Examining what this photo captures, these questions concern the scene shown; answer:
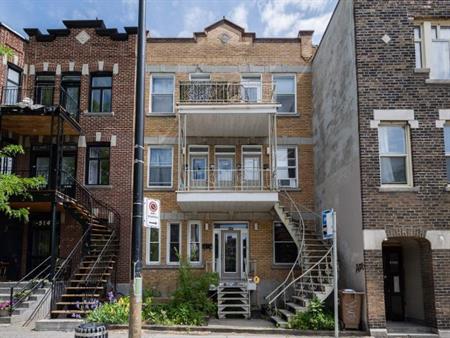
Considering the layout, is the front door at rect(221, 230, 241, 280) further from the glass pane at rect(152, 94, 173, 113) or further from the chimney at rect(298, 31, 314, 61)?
the chimney at rect(298, 31, 314, 61)

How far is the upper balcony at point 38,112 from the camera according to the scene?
15.7 meters

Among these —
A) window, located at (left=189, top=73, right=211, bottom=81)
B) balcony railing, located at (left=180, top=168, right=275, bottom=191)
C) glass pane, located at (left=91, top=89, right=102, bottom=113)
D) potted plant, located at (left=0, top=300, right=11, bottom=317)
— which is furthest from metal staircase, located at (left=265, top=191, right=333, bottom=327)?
glass pane, located at (left=91, top=89, right=102, bottom=113)

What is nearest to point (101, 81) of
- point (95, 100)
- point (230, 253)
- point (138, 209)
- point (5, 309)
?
point (95, 100)

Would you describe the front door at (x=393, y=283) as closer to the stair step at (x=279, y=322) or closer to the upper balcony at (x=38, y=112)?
the stair step at (x=279, y=322)

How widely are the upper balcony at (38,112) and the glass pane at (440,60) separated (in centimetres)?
1217

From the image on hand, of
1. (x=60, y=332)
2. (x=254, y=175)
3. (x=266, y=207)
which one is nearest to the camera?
(x=60, y=332)

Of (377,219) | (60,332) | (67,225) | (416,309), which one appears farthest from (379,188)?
(67,225)

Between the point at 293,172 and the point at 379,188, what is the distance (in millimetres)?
5953

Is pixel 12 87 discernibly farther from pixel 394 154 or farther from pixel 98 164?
pixel 394 154

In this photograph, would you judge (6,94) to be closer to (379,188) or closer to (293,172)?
(293,172)

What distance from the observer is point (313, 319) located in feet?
42.0

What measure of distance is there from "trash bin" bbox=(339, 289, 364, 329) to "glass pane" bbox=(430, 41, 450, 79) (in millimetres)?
7037

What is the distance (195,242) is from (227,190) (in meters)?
3.28

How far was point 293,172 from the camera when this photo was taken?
19.0 meters
